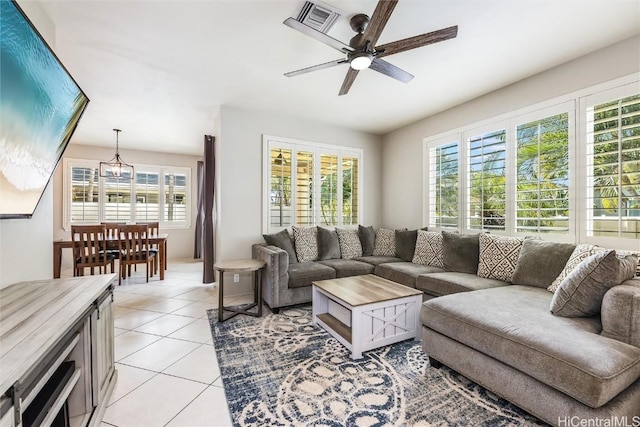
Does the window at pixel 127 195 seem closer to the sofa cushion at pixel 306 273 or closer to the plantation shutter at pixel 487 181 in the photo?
the sofa cushion at pixel 306 273

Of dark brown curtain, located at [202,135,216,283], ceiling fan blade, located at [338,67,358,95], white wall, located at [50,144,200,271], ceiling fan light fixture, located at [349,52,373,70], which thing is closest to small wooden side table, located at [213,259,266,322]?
dark brown curtain, located at [202,135,216,283]

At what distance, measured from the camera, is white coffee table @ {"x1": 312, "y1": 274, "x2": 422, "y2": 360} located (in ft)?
7.15

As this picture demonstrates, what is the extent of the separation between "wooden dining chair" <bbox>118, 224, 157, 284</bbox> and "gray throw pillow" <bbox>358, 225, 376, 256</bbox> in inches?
138

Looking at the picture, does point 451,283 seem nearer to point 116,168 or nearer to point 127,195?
point 116,168

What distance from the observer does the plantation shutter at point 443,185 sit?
3793 millimetres

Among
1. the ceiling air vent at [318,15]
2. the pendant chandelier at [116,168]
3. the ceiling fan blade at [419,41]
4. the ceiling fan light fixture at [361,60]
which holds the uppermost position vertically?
the ceiling air vent at [318,15]

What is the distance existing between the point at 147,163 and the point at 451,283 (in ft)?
22.1

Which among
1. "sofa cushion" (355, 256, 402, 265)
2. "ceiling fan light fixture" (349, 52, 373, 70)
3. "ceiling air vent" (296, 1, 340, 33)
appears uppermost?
"ceiling air vent" (296, 1, 340, 33)

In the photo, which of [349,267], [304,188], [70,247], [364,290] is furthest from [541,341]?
[70,247]

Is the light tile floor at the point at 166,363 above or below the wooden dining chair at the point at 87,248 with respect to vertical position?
below

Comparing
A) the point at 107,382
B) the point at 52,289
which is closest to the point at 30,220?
the point at 52,289

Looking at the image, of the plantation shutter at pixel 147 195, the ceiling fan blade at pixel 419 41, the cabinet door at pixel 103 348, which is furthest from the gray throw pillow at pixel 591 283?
the plantation shutter at pixel 147 195

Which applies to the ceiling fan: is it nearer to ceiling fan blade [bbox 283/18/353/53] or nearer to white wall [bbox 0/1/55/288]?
ceiling fan blade [bbox 283/18/353/53]

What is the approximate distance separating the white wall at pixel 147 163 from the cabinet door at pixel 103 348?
523 cm
